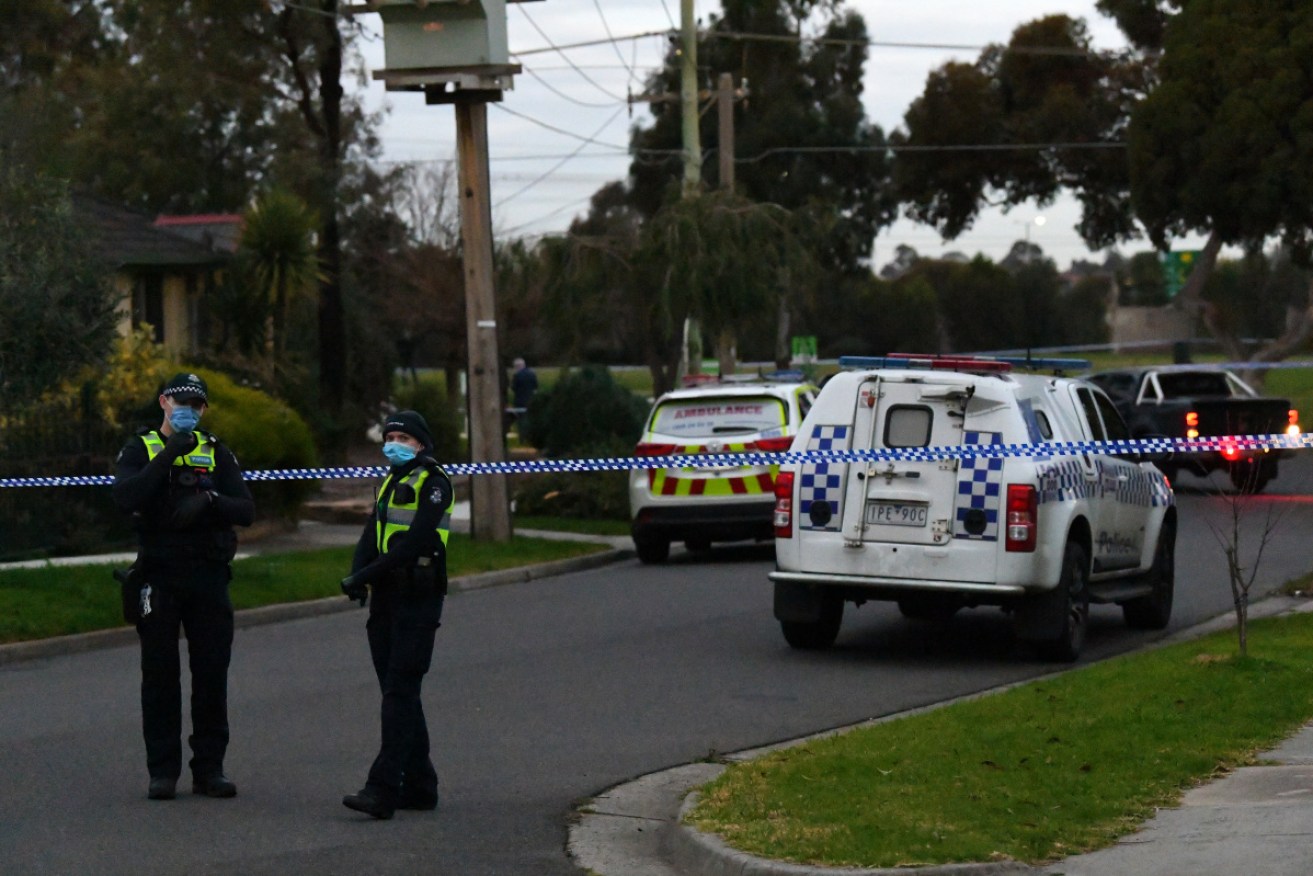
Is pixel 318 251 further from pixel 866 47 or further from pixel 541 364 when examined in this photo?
pixel 541 364

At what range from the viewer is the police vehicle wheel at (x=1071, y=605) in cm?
1273

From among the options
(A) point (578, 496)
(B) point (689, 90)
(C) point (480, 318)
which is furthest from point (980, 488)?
(B) point (689, 90)

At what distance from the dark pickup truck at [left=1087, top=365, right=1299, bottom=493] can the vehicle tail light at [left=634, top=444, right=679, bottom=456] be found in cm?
725

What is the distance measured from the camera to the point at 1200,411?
26094mm

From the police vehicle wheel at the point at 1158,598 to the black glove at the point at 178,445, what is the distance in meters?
8.22

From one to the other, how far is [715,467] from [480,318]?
331 cm

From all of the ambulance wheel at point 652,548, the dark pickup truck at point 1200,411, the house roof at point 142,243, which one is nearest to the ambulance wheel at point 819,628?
the ambulance wheel at point 652,548

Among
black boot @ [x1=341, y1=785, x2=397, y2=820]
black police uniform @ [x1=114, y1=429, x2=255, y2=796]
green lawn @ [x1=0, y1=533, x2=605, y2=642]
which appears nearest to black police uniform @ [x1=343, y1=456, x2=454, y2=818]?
black boot @ [x1=341, y1=785, x2=397, y2=820]

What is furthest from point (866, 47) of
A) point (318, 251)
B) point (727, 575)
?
point (727, 575)

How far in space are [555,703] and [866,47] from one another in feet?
154

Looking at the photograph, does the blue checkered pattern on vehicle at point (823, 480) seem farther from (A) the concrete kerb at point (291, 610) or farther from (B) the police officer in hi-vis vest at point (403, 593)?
(A) the concrete kerb at point (291, 610)

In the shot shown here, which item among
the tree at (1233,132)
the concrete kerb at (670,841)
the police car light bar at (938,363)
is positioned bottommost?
the concrete kerb at (670,841)

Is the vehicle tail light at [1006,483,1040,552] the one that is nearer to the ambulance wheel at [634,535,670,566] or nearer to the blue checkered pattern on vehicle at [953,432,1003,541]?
the blue checkered pattern on vehicle at [953,432,1003,541]

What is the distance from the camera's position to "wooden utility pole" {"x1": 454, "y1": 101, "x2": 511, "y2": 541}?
797 inches
